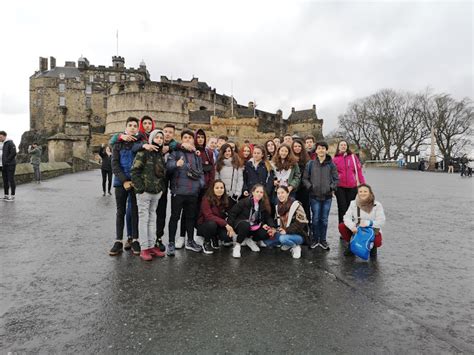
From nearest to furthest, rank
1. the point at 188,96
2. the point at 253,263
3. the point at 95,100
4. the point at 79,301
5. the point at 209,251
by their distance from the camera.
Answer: the point at 79,301
the point at 253,263
the point at 209,251
the point at 188,96
the point at 95,100

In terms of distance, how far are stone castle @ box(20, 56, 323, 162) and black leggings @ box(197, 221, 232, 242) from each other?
47690 millimetres

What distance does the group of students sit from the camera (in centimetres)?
455

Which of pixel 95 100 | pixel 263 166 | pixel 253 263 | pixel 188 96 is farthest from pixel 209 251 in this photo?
pixel 95 100

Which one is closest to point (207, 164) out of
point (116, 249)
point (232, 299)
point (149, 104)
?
point (116, 249)

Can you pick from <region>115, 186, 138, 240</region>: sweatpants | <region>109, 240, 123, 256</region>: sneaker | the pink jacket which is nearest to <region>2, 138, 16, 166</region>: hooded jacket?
<region>115, 186, 138, 240</region>: sweatpants

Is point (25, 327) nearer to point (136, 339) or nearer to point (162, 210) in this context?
point (136, 339)

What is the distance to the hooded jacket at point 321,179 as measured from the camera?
5.14m

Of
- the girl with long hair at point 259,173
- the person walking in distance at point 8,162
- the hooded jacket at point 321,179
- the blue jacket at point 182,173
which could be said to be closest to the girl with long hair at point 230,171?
the girl with long hair at point 259,173

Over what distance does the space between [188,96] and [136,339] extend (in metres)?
62.0

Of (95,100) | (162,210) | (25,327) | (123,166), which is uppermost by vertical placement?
(95,100)

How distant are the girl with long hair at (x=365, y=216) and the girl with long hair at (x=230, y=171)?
5.77ft

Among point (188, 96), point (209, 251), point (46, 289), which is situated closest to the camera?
point (46, 289)

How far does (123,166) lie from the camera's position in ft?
15.0

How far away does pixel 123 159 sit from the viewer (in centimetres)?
457
